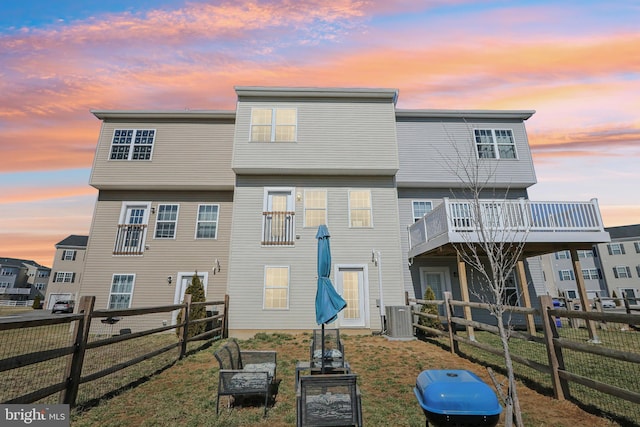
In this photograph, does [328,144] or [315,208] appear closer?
[315,208]

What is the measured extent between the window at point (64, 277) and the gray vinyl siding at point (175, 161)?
34.9 m

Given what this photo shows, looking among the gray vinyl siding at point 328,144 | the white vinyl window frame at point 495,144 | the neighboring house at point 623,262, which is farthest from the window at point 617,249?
the gray vinyl siding at point 328,144

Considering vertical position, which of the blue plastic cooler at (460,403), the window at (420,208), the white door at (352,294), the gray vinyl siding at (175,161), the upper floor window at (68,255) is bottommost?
the blue plastic cooler at (460,403)

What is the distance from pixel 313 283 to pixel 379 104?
890 cm

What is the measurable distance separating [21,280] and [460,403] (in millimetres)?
86181

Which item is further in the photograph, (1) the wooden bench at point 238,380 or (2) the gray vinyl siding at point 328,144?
(2) the gray vinyl siding at point 328,144

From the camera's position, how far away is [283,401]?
5203 millimetres

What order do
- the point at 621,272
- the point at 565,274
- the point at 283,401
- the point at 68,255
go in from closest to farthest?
1. the point at 283,401
2. the point at 621,272
3. the point at 68,255
4. the point at 565,274

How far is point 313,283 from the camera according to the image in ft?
39.9

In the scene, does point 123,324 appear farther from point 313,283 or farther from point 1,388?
point 313,283

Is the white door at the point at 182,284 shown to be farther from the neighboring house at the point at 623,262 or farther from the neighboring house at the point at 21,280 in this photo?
the neighboring house at the point at 21,280

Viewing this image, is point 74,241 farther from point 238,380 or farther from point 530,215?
point 530,215

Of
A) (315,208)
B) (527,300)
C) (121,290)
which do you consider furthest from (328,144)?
(121,290)

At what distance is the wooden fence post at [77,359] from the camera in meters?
4.77
